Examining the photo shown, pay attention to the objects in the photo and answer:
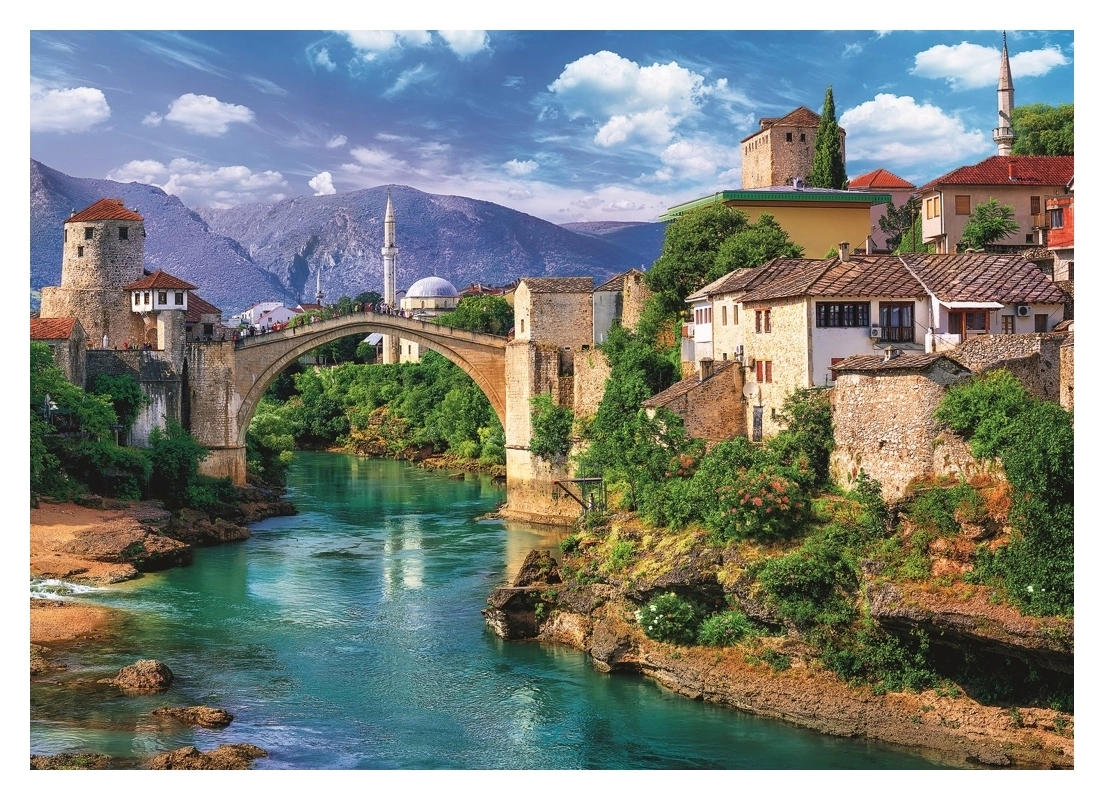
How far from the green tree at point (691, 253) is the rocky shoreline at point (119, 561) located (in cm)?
1181

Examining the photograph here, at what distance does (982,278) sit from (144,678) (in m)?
15.8

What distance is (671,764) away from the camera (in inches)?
675

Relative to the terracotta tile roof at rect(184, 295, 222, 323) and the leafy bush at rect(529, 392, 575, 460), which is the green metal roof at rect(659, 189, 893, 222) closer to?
the leafy bush at rect(529, 392, 575, 460)

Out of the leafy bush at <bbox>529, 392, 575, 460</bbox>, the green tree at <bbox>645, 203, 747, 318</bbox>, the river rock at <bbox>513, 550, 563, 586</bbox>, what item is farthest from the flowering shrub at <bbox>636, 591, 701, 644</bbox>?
the leafy bush at <bbox>529, 392, 575, 460</bbox>

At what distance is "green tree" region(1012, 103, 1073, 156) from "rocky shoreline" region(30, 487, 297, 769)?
24287mm

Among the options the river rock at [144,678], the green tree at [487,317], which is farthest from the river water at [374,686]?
the green tree at [487,317]

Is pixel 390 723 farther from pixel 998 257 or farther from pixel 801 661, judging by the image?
pixel 998 257

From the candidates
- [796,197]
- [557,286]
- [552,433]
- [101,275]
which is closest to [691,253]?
[796,197]

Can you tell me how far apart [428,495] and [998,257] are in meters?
20.5

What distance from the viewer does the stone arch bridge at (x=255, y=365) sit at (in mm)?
37656

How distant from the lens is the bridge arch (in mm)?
38750

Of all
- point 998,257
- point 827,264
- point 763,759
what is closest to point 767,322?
point 827,264

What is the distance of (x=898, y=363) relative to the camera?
66.6 feet

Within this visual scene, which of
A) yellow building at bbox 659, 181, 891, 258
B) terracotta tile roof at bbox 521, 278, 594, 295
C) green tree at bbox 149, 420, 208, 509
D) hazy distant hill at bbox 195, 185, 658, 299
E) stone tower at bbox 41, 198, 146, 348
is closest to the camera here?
green tree at bbox 149, 420, 208, 509
